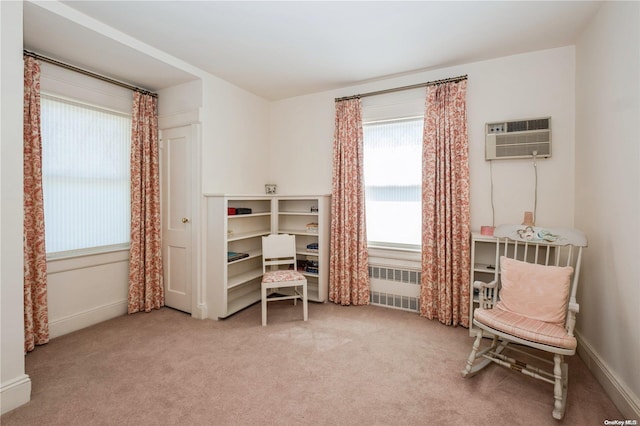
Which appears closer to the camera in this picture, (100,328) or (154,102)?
(100,328)

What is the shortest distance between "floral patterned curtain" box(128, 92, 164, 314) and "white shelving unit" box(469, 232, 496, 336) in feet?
11.3

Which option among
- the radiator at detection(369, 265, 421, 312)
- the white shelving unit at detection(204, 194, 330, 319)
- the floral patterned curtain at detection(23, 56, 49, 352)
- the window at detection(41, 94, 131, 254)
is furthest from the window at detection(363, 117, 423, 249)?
the floral patterned curtain at detection(23, 56, 49, 352)

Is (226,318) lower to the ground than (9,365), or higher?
lower

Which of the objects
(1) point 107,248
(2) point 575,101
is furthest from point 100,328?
(2) point 575,101

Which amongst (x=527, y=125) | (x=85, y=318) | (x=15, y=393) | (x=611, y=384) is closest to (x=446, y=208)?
(x=527, y=125)

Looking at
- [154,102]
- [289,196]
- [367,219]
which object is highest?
[154,102]

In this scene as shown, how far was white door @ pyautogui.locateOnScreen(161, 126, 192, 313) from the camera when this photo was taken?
3.43m

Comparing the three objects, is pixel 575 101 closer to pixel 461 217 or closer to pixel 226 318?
pixel 461 217

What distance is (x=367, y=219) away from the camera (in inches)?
149

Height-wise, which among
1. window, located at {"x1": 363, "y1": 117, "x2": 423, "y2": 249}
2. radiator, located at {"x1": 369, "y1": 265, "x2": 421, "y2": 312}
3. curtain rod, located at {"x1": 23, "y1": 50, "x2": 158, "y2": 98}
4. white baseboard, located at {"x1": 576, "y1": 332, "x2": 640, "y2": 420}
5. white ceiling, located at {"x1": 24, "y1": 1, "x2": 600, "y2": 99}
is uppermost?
white ceiling, located at {"x1": 24, "y1": 1, "x2": 600, "y2": 99}

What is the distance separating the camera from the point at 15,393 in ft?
6.07

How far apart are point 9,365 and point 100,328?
126cm

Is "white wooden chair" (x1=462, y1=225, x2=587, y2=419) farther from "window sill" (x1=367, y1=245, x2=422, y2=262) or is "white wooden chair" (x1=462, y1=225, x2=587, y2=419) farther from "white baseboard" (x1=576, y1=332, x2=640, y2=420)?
"window sill" (x1=367, y1=245, x2=422, y2=262)

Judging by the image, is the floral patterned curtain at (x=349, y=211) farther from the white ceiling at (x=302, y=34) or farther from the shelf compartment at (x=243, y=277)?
the shelf compartment at (x=243, y=277)
